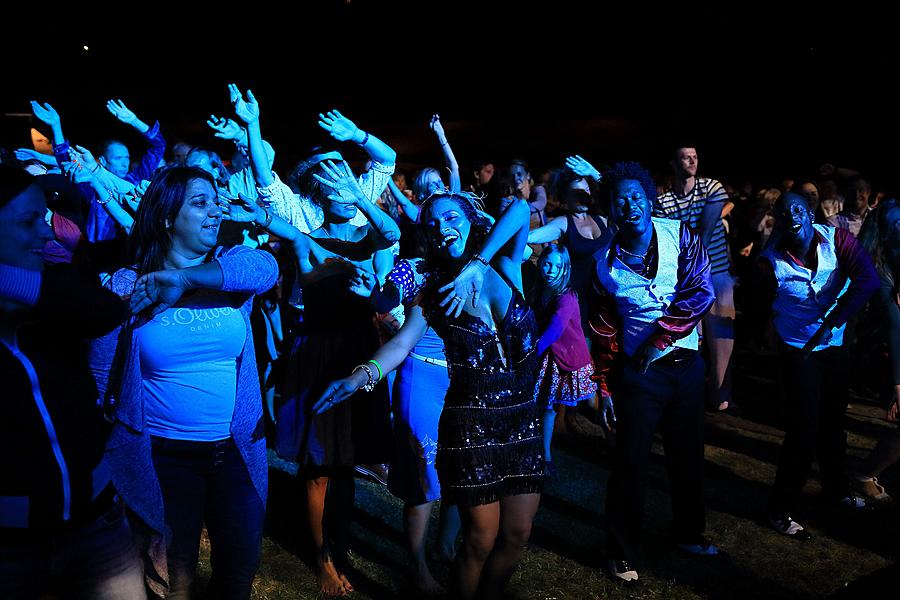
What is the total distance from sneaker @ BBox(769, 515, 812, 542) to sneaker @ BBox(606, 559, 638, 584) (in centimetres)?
116

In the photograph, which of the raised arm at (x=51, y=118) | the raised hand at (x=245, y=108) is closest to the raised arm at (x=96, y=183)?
the raised arm at (x=51, y=118)

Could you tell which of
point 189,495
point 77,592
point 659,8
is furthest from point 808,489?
point 659,8

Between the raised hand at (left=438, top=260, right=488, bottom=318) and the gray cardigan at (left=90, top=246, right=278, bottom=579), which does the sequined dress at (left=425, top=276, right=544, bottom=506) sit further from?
the gray cardigan at (left=90, top=246, right=278, bottom=579)

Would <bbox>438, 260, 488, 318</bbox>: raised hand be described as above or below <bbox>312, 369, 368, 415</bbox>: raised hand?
above

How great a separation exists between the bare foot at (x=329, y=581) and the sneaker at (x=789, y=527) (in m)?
2.60

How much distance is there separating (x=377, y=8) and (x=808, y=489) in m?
11.8

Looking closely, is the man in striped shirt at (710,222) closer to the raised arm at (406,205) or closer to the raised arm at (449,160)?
the raised arm at (449,160)

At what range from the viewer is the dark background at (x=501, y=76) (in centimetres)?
1327

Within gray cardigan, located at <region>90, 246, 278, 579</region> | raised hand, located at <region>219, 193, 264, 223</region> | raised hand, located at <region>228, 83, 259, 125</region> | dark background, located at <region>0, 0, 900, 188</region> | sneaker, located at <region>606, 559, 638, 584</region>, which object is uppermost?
dark background, located at <region>0, 0, 900, 188</region>

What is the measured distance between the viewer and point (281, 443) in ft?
12.3

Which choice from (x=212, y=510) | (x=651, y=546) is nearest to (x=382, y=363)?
(x=212, y=510)

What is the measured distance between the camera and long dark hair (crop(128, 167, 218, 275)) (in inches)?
108

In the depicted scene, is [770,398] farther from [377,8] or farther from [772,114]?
[377,8]

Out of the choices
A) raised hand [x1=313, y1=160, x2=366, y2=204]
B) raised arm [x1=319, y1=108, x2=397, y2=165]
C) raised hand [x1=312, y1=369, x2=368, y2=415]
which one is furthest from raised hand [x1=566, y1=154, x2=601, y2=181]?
raised hand [x1=312, y1=369, x2=368, y2=415]
